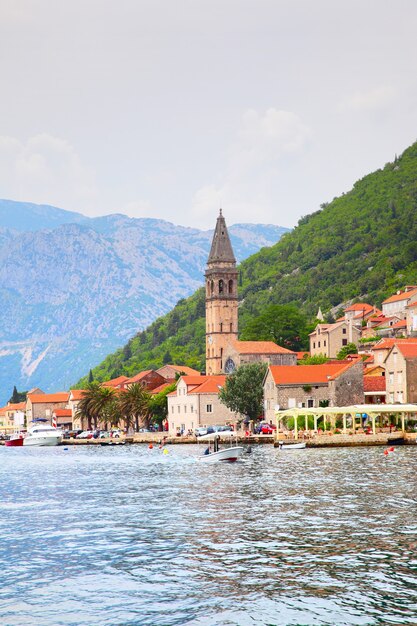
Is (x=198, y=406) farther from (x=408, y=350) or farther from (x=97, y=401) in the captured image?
(x=408, y=350)

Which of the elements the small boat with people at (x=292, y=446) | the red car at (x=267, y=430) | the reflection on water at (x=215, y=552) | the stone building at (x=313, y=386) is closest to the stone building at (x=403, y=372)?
the stone building at (x=313, y=386)

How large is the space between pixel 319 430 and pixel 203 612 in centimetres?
8880

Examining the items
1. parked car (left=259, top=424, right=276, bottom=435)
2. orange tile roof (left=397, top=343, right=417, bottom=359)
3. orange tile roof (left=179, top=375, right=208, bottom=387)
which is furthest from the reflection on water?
orange tile roof (left=179, top=375, right=208, bottom=387)

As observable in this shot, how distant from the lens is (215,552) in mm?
35875

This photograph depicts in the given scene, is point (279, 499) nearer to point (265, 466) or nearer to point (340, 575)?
point (340, 575)

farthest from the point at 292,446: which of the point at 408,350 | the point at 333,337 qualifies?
the point at 333,337

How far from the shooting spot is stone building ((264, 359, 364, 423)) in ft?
412

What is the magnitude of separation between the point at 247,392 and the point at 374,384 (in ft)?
62.0

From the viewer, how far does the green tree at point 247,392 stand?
137500 mm

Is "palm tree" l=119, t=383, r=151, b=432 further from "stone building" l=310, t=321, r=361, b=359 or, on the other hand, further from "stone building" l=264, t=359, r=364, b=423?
"stone building" l=264, t=359, r=364, b=423

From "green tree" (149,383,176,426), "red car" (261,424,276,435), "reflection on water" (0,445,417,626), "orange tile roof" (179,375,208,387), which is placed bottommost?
"reflection on water" (0,445,417,626)

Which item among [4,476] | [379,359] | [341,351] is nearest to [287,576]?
[4,476]

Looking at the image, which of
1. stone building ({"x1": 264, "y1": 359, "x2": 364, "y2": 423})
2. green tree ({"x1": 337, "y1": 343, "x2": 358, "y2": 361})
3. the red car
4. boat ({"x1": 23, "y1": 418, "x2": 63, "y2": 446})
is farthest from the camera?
green tree ({"x1": 337, "y1": 343, "x2": 358, "y2": 361})

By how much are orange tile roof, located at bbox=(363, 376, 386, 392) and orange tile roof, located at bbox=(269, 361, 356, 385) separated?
3.22 m
